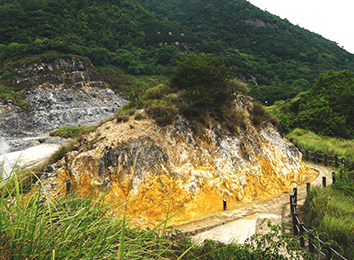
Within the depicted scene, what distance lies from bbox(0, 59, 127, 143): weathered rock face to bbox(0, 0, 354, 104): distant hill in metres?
7.85

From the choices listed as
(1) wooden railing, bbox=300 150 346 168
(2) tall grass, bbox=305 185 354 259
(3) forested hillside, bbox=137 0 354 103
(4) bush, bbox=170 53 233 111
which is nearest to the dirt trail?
(2) tall grass, bbox=305 185 354 259

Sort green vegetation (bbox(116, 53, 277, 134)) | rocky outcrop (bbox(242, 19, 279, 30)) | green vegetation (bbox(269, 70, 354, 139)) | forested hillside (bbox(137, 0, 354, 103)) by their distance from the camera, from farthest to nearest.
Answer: rocky outcrop (bbox(242, 19, 279, 30)), forested hillside (bbox(137, 0, 354, 103)), green vegetation (bbox(269, 70, 354, 139)), green vegetation (bbox(116, 53, 277, 134))

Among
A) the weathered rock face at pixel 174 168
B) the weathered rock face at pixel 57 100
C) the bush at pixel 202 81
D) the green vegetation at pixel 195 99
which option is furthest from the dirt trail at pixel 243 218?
the weathered rock face at pixel 57 100

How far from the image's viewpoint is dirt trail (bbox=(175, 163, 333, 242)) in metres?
8.31

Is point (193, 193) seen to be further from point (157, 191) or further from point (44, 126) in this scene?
point (44, 126)

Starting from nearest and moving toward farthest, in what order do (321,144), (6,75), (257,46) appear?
(321,144) < (6,75) < (257,46)

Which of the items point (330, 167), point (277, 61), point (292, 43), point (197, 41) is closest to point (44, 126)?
point (330, 167)

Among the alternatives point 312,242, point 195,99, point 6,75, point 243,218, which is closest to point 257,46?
point 6,75

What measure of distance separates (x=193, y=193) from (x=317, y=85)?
34.4 meters

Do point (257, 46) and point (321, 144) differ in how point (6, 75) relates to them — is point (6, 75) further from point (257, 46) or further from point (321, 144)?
point (257, 46)

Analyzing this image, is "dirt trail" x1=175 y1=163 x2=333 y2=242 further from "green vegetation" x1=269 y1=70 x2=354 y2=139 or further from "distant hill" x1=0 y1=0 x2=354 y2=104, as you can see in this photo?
"distant hill" x1=0 y1=0 x2=354 y2=104

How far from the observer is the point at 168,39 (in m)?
77.4

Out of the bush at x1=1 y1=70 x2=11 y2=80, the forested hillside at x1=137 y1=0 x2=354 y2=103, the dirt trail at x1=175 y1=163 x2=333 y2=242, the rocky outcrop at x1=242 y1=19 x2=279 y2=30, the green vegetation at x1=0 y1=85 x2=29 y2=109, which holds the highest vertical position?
the rocky outcrop at x1=242 y1=19 x2=279 y2=30

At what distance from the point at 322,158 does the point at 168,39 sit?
233 ft
